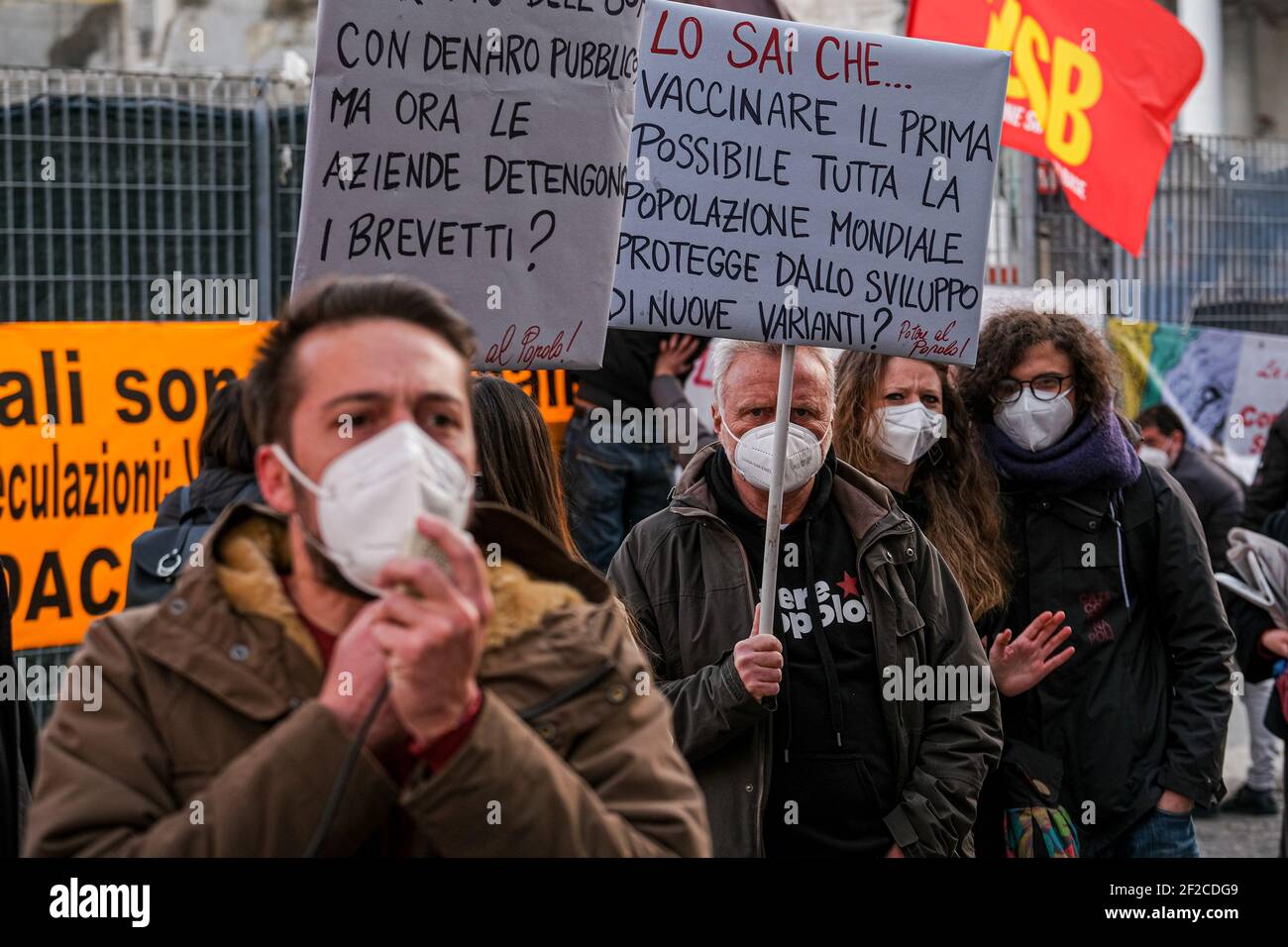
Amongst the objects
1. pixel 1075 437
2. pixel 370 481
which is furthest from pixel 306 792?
pixel 1075 437

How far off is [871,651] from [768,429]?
0.52 meters

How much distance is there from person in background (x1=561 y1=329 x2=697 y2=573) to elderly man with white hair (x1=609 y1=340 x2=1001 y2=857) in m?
3.20

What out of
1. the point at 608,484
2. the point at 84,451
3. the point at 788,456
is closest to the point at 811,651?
the point at 788,456

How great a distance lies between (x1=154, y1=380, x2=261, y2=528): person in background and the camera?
344 centimetres

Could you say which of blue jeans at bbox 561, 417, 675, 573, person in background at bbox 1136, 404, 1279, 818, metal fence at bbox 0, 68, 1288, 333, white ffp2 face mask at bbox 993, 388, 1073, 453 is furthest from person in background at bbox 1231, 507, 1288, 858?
metal fence at bbox 0, 68, 1288, 333

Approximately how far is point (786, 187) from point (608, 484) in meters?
3.41

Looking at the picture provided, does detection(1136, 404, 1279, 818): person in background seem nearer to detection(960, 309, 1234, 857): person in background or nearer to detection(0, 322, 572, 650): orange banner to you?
detection(960, 309, 1234, 857): person in background

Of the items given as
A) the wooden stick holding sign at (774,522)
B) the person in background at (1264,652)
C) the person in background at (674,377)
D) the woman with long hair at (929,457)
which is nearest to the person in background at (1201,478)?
the person in background at (674,377)

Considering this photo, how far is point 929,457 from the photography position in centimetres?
450

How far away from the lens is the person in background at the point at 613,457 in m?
7.09

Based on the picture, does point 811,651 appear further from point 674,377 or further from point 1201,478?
point 1201,478

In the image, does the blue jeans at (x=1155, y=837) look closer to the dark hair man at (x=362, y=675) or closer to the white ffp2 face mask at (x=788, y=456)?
the white ffp2 face mask at (x=788, y=456)

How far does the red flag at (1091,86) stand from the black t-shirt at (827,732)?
9.21 feet
